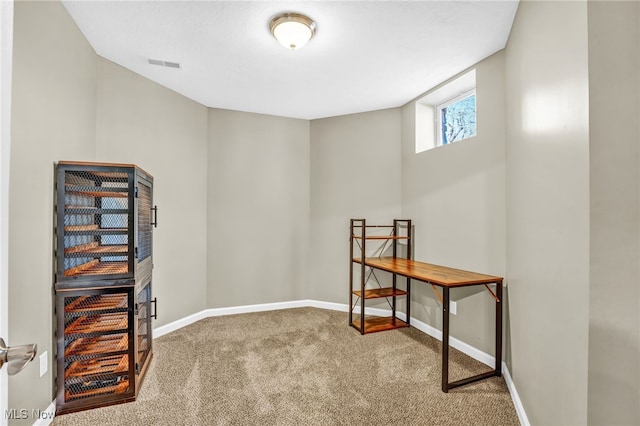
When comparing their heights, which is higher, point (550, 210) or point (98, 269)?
point (550, 210)

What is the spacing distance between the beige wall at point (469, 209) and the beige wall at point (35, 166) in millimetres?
2967

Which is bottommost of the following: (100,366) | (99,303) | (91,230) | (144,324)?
(100,366)

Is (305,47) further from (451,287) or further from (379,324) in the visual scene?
(379,324)

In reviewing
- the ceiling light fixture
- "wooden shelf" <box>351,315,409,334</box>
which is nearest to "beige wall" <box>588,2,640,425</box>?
the ceiling light fixture

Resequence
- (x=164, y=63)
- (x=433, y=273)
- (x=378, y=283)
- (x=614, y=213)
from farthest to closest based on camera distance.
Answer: (x=378, y=283) → (x=164, y=63) → (x=433, y=273) → (x=614, y=213)

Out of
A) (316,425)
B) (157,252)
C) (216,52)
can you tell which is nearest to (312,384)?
(316,425)

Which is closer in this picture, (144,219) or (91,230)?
(91,230)

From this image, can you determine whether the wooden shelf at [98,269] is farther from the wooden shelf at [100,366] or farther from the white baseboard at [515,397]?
the white baseboard at [515,397]

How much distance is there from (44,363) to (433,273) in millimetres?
2623

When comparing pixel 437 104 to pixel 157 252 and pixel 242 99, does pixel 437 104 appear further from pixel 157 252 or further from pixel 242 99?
pixel 157 252

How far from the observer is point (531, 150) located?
5.46ft

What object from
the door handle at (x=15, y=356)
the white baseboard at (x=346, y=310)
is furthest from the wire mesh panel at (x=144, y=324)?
the door handle at (x=15, y=356)

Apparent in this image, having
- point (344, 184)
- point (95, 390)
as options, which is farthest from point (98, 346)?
point (344, 184)

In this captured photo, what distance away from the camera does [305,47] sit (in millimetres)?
2381
